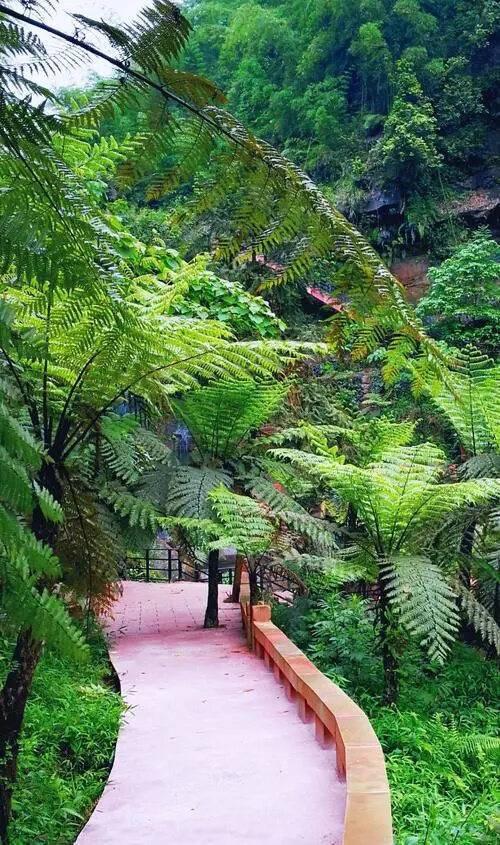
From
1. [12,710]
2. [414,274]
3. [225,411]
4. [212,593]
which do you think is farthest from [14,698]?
[414,274]

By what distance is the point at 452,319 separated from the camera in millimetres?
13586

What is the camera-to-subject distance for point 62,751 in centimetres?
361

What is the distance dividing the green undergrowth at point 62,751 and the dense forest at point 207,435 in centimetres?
2

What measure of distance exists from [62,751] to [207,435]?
308 cm

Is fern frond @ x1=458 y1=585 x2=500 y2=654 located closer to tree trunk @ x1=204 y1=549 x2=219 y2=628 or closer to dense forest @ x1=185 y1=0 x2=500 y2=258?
tree trunk @ x1=204 y1=549 x2=219 y2=628

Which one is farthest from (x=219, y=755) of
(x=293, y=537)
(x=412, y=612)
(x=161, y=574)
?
(x=161, y=574)

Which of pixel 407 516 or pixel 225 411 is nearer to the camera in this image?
pixel 407 516

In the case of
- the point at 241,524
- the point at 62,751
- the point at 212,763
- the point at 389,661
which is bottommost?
the point at 62,751

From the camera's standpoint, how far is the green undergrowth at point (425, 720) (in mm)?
2785

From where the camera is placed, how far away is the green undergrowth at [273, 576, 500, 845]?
9.14 feet

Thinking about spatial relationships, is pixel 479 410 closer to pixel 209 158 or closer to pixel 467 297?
pixel 209 158

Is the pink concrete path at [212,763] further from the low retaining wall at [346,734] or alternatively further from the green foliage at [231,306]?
the green foliage at [231,306]

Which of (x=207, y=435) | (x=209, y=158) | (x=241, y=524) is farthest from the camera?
(x=207, y=435)

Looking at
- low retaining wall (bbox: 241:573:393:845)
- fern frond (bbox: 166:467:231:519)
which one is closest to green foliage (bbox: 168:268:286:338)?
fern frond (bbox: 166:467:231:519)
